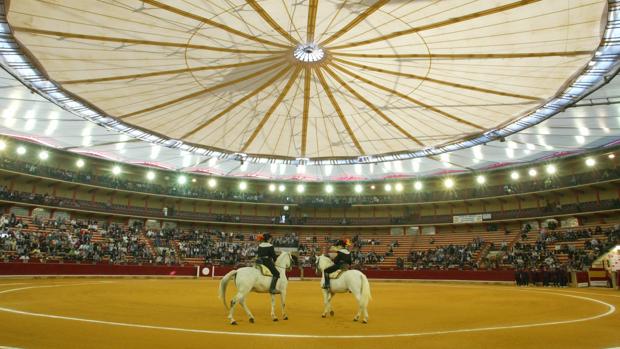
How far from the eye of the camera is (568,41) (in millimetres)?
18875

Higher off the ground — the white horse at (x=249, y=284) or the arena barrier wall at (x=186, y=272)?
the white horse at (x=249, y=284)

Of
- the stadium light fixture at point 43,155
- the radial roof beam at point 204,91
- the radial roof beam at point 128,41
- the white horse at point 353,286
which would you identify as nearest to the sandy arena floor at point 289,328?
the white horse at point 353,286

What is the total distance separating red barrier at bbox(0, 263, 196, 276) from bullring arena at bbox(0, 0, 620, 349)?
224 mm

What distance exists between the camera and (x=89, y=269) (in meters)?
35.7

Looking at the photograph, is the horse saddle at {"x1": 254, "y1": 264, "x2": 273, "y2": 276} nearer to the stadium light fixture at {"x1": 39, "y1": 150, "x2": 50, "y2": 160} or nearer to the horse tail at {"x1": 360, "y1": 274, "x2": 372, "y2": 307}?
the horse tail at {"x1": 360, "y1": 274, "x2": 372, "y2": 307}

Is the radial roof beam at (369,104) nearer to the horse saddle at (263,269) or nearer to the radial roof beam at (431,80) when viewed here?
the radial roof beam at (431,80)

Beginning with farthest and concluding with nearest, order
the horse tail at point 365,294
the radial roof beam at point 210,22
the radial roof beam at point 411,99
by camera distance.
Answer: the radial roof beam at point 411,99, the radial roof beam at point 210,22, the horse tail at point 365,294

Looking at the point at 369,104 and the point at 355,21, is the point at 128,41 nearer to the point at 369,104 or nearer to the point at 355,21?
the point at 355,21

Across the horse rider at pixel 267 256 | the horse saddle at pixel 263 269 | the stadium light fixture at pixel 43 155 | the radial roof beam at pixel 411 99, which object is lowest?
the horse saddle at pixel 263 269

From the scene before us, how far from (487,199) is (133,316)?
158ft

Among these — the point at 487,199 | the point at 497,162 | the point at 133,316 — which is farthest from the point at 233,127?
the point at 487,199

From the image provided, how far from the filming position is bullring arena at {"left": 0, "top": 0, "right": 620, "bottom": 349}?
35.9ft

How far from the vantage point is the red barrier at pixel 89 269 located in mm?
30391

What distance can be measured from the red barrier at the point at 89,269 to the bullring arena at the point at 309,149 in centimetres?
22
